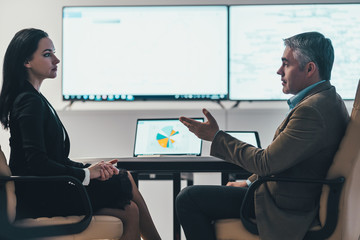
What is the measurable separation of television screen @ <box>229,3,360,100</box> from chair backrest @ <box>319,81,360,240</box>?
213cm

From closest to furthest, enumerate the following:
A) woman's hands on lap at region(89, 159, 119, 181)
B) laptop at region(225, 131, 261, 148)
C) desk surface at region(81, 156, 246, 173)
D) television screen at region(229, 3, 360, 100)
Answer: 1. woman's hands on lap at region(89, 159, 119, 181)
2. desk surface at region(81, 156, 246, 173)
3. laptop at region(225, 131, 261, 148)
4. television screen at region(229, 3, 360, 100)

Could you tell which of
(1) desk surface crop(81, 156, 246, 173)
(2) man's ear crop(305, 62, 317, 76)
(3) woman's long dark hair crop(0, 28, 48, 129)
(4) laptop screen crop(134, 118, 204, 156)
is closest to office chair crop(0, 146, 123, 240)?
(3) woman's long dark hair crop(0, 28, 48, 129)

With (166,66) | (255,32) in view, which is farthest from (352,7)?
(166,66)

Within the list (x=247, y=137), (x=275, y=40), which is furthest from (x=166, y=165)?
(x=275, y=40)

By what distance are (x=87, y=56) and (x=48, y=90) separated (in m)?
0.48

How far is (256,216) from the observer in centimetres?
188

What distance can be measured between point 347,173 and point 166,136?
64.5 inches

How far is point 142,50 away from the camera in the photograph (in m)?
3.97

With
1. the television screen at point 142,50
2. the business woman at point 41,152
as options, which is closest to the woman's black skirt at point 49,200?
the business woman at point 41,152

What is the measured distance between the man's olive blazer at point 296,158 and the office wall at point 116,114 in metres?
2.11

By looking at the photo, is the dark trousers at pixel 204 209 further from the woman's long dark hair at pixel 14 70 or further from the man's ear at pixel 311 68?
the woman's long dark hair at pixel 14 70

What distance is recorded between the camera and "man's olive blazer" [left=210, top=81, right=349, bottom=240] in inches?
70.4

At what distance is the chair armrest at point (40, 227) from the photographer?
1878 millimetres

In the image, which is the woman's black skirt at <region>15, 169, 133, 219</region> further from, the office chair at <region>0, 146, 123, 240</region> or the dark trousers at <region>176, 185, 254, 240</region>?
the dark trousers at <region>176, 185, 254, 240</region>
